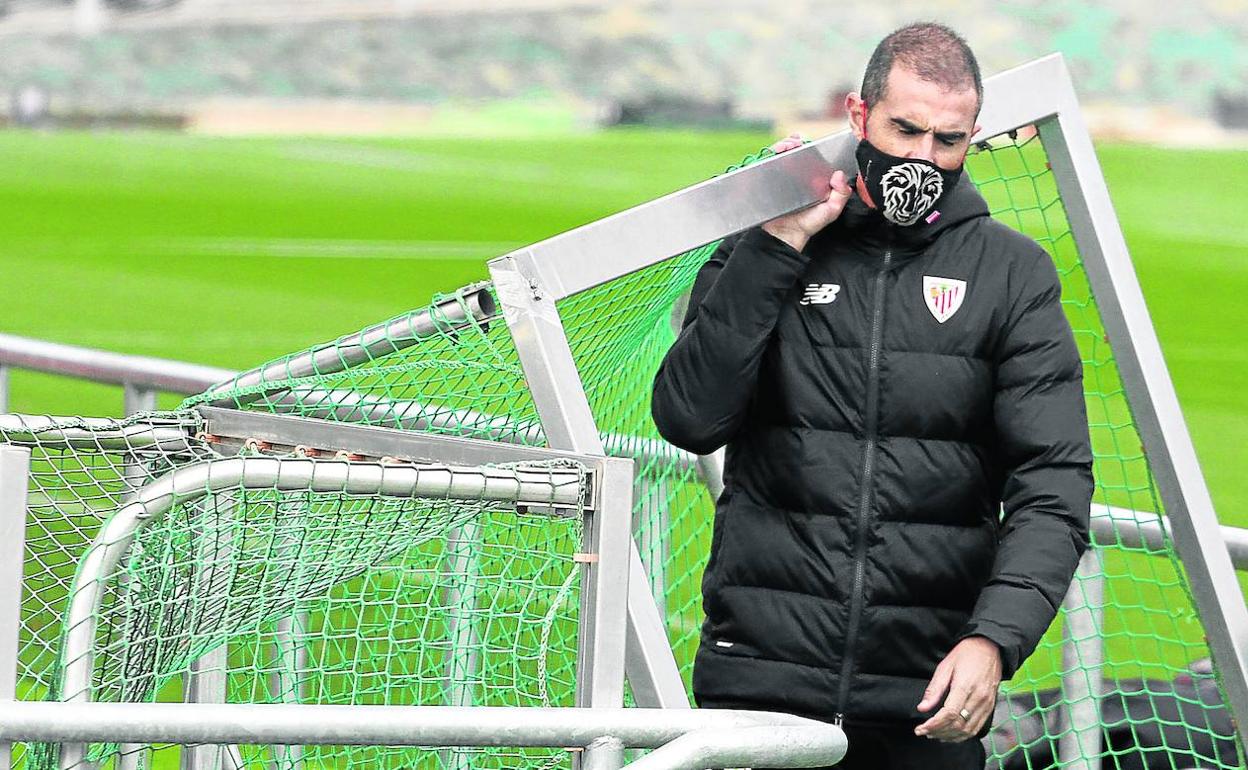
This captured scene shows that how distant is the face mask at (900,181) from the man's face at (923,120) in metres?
0.01

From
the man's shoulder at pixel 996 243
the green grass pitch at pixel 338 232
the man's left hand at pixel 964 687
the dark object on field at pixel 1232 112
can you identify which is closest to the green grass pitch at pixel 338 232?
the green grass pitch at pixel 338 232

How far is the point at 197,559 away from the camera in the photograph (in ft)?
7.14

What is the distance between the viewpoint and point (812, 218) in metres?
2.46

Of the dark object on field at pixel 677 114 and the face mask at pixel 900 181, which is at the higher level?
the dark object on field at pixel 677 114

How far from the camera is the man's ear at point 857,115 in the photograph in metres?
2.48

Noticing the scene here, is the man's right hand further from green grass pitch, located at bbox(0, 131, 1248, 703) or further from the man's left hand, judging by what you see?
green grass pitch, located at bbox(0, 131, 1248, 703)

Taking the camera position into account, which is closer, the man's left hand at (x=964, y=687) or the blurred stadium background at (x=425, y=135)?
the man's left hand at (x=964, y=687)

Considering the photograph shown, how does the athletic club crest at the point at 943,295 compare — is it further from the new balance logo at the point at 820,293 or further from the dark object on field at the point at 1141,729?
the dark object on field at the point at 1141,729

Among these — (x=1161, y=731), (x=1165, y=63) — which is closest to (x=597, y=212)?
(x=1165, y=63)

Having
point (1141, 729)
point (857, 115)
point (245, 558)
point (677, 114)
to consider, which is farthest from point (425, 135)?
point (245, 558)

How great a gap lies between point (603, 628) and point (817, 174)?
0.76m

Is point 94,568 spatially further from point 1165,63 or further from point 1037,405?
point 1165,63

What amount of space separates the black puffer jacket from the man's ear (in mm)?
99

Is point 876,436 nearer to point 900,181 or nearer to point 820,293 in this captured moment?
point 820,293
